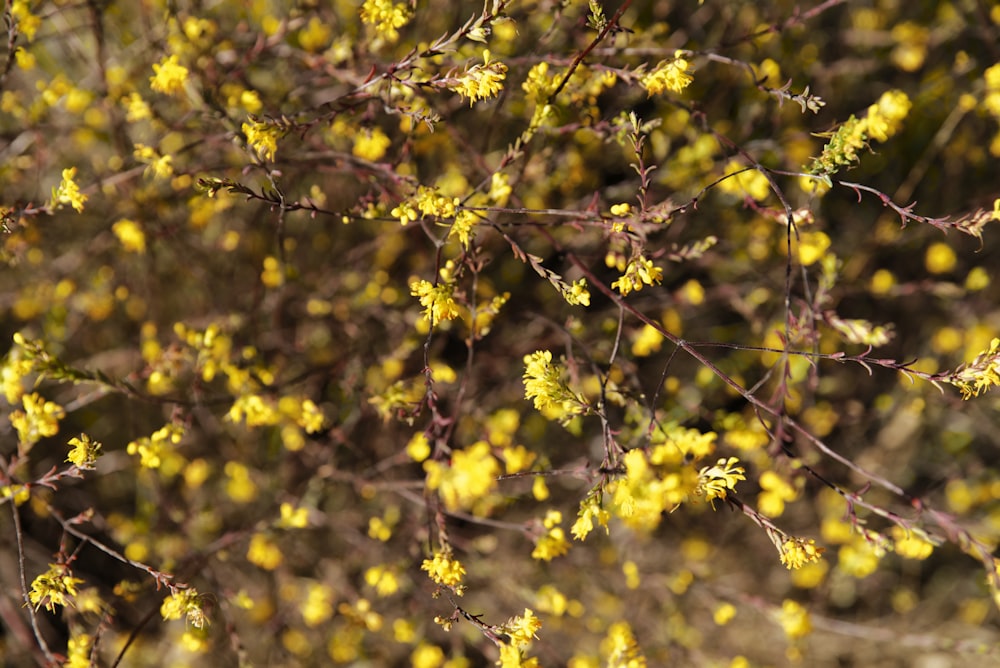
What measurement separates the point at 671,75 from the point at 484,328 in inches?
33.2

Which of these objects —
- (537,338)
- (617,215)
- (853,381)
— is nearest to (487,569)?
(537,338)

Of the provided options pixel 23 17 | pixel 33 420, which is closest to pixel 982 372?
pixel 33 420

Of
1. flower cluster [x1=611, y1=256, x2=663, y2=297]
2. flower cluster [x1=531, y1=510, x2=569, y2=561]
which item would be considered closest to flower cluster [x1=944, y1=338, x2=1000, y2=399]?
flower cluster [x1=611, y1=256, x2=663, y2=297]

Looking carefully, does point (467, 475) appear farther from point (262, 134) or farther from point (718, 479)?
point (262, 134)

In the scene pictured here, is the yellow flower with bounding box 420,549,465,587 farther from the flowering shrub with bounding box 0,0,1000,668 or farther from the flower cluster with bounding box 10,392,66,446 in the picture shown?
the flower cluster with bounding box 10,392,66,446

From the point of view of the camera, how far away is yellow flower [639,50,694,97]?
1.78m

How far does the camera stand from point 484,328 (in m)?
→ 2.00

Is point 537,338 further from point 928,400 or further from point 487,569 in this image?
point 928,400

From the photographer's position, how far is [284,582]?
351 centimetres

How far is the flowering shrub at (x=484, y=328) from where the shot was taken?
2.05 metres

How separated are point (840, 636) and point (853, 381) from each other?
5.28ft

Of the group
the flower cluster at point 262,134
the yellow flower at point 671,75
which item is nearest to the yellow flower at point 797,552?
the yellow flower at point 671,75

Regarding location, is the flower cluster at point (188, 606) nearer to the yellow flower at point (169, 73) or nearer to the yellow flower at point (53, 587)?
the yellow flower at point (53, 587)

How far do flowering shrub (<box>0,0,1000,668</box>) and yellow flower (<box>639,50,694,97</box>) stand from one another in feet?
0.10
